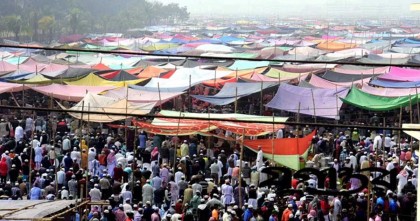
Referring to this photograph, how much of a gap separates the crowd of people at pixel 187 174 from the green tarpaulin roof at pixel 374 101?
492mm

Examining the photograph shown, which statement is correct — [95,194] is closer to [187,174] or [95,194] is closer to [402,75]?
[187,174]

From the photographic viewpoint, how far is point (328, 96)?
19.0 metres

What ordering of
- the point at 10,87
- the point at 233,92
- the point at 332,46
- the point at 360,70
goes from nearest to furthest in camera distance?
the point at 233,92 → the point at 10,87 → the point at 360,70 → the point at 332,46

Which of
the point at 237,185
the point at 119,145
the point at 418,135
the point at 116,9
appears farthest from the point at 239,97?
the point at 116,9

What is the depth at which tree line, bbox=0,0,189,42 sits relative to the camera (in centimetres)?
5666

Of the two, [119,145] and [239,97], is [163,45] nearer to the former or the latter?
[239,97]

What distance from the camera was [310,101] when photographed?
18828 millimetres

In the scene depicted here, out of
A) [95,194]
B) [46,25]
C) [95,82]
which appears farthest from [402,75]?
[46,25]

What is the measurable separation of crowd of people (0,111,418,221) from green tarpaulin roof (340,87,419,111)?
1.61 feet

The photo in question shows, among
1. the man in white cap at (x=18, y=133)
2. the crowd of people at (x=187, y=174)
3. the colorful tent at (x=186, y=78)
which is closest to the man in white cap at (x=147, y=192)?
the crowd of people at (x=187, y=174)

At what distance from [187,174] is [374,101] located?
5.19m

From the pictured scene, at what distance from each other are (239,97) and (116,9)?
66.3 m

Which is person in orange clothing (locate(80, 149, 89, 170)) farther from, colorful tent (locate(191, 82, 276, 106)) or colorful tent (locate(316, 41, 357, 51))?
colorful tent (locate(316, 41, 357, 51))

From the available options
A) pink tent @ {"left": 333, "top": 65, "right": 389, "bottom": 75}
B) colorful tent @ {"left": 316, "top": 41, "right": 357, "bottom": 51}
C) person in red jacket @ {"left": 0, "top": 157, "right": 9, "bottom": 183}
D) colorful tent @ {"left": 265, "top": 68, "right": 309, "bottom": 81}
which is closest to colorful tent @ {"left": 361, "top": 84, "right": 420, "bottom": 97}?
colorful tent @ {"left": 265, "top": 68, "right": 309, "bottom": 81}
